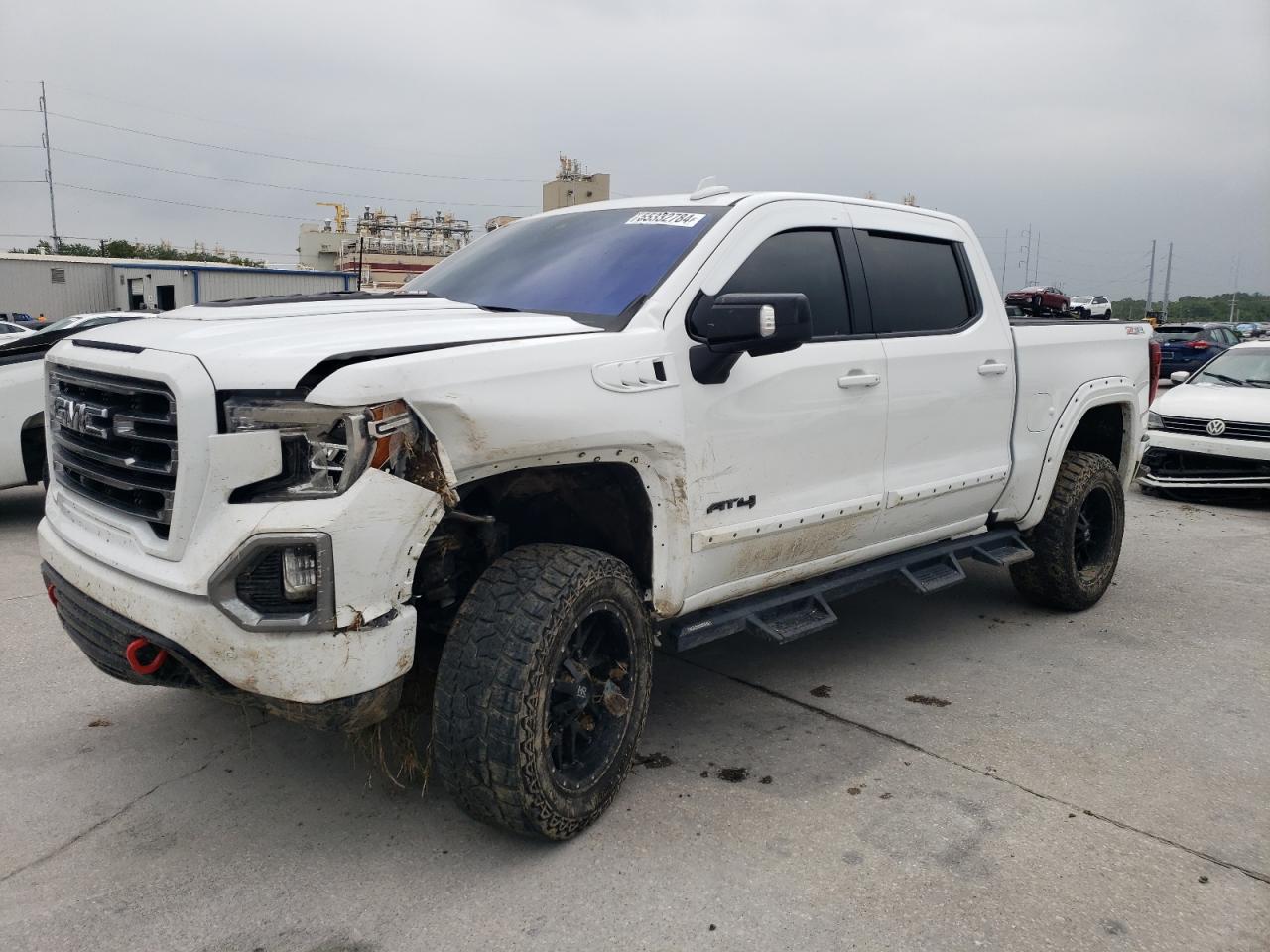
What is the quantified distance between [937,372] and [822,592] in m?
1.05

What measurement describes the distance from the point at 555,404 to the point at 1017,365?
282 centimetres

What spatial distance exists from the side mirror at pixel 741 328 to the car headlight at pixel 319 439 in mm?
1063

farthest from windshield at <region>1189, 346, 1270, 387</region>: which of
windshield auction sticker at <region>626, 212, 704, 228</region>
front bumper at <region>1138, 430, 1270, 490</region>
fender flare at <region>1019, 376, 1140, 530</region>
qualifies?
windshield auction sticker at <region>626, 212, 704, 228</region>

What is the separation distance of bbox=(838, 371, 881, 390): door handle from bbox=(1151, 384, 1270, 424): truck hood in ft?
21.0

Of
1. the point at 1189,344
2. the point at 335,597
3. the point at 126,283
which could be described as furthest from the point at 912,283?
the point at 126,283

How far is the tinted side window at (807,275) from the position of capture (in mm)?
3623

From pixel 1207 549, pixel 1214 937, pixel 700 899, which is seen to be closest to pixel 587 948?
pixel 700 899

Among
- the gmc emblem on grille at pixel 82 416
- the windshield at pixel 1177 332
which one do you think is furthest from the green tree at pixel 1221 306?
the gmc emblem on grille at pixel 82 416

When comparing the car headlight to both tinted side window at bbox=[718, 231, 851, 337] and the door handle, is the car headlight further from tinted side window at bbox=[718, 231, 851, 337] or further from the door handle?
the door handle

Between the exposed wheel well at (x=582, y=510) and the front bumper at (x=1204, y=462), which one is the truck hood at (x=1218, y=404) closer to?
the front bumper at (x=1204, y=462)

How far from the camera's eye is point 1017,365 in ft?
15.7

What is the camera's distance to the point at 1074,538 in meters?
5.34

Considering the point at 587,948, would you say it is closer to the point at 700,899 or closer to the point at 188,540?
the point at 700,899

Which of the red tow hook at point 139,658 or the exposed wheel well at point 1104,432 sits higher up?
the exposed wheel well at point 1104,432
